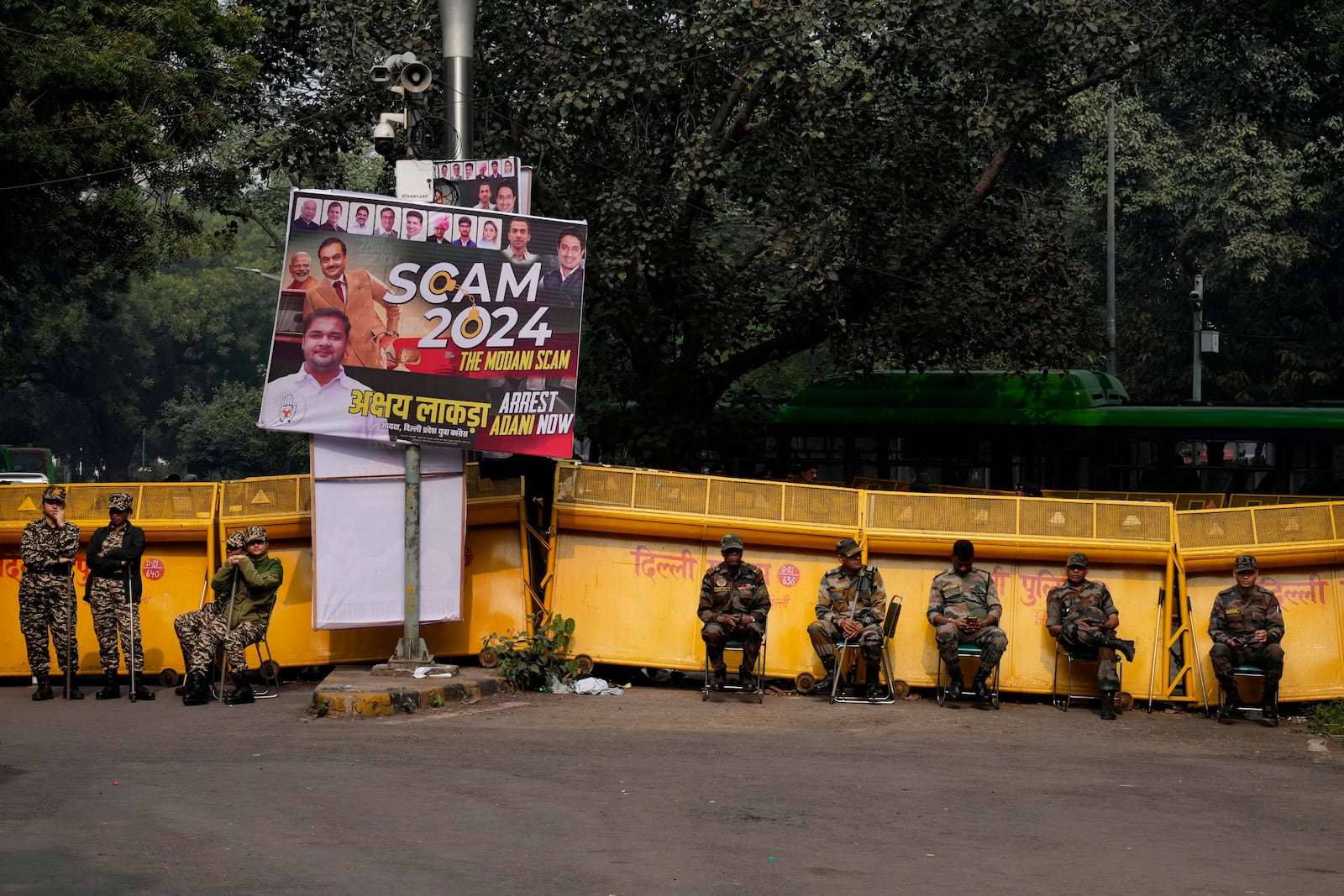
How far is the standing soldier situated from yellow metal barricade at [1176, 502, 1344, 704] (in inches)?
346

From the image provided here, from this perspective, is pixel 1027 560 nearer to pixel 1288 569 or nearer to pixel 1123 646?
pixel 1123 646

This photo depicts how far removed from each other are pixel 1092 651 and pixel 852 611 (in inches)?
78.5

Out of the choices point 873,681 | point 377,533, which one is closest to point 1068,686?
point 873,681

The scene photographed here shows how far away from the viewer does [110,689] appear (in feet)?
43.0

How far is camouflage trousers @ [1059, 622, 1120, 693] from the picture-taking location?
12.7 metres

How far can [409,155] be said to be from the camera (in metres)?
14.4

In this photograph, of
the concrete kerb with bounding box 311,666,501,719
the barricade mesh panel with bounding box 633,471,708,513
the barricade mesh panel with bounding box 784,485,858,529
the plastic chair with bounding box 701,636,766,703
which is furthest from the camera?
the barricade mesh panel with bounding box 633,471,708,513

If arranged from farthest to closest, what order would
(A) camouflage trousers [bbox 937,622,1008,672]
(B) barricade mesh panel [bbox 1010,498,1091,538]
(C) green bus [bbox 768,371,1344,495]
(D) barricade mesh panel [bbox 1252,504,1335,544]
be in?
(C) green bus [bbox 768,371,1344,495] → (B) barricade mesh panel [bbox 1010,498,1091,538] → (D) barricade mesh panel [bbox 1252,504,1335,544] → (A) camouflage trousers [bbox 937,622,1008,672]

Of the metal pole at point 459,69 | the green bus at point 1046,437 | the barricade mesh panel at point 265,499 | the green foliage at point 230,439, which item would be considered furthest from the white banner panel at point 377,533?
the green foliage at point 230,439

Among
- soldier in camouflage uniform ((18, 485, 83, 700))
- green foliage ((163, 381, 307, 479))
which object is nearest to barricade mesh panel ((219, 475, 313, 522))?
soldier in camouflage uniform ((18, 485, 83, 700))

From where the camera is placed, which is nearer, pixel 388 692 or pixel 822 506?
pixel 388 692

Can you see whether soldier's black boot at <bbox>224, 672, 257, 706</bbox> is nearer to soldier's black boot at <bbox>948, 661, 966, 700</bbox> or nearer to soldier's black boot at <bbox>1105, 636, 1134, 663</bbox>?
soldier's black boot at <bbox>948, 661, 966, 700</bbox>

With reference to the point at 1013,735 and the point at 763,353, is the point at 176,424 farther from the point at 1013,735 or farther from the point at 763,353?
the point at 1013,735

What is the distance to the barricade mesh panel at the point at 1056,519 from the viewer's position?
1332cm
